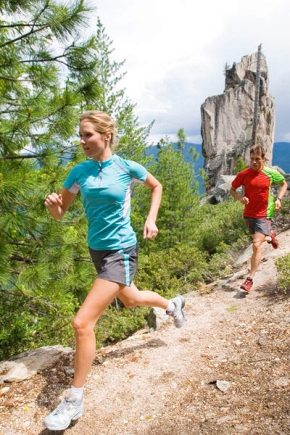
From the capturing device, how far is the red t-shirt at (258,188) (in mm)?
6274

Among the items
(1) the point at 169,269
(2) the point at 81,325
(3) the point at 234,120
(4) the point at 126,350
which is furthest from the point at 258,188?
(3) the point at 234,120

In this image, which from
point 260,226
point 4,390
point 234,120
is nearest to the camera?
point 4,390

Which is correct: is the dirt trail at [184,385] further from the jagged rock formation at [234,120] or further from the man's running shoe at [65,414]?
the jagged rock formation at [234,120]

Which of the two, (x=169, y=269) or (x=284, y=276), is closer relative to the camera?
(x=284, y=276)

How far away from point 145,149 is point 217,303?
14.9 m

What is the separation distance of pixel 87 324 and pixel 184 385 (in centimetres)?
128

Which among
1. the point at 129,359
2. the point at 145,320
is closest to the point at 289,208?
the point at 145,320

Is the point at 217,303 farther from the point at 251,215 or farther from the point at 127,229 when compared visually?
the point at 127,229

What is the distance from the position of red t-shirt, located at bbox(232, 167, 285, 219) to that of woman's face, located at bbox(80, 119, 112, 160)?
3565mm

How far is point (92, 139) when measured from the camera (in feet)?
10.7

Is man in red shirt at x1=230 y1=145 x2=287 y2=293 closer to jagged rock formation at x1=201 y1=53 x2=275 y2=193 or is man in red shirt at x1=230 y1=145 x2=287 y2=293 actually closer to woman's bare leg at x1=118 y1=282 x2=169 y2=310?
woman's bare leg at x1=118 y1=282 x2=169 y2=310

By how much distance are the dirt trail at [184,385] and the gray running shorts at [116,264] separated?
3.82ft

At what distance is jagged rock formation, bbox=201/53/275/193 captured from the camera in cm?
4575

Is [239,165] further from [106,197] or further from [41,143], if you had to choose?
[106,197]
